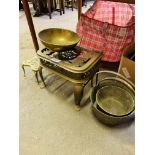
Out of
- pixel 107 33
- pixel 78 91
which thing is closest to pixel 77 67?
pixel 78 91

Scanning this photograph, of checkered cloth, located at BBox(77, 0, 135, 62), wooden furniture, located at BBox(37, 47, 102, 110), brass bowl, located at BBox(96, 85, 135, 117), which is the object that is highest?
checkered cloth, located at BBox(77, 0, 135, 62)

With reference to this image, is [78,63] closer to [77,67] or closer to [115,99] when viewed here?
[77,67]

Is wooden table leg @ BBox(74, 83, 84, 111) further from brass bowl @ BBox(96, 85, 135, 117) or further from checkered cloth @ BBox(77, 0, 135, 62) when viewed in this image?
checkered cloth @ BBox(77, 0, 135, 62)

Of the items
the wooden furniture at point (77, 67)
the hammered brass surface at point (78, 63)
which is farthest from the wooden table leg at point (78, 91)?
the hammered brass surface at point (78, 63)

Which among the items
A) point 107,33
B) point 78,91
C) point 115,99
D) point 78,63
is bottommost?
point 115,99

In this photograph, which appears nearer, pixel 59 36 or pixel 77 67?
pixel 77 67

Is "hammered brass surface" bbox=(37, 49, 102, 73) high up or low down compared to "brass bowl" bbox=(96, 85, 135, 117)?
Answer: up

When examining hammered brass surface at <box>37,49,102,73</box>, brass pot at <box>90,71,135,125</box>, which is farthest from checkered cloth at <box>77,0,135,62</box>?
brass pot at <box>90,71,135,125</box>

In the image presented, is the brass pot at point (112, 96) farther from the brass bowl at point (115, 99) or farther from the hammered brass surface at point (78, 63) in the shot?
the hammered brass surface at point (78, 63)

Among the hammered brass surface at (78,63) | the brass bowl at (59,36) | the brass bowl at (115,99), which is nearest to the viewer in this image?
the hammered brass surface at (78,63)

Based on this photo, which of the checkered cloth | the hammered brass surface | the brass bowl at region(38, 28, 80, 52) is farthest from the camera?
the checkered cloth
